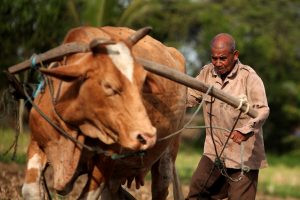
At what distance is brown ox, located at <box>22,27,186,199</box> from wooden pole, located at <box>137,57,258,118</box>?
3.9 inches

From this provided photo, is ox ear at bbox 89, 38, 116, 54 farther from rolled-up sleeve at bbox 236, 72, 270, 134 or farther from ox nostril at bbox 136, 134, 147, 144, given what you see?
rolled-up sleeve at bbox 236, 72, 270, 134

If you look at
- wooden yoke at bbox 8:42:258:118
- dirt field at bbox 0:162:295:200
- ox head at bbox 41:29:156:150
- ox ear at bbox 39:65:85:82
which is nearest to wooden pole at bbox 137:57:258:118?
wooden yoke at bbox 8:42:258:118

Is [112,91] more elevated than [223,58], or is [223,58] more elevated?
[112,91]

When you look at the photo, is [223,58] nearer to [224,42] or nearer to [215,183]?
[224,42]

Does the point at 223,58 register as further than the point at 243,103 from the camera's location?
Yes

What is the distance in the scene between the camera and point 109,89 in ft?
17.9

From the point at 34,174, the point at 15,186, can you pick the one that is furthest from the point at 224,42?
the point at 15,186

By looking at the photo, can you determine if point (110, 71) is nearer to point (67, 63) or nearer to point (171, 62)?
point (67, 63)

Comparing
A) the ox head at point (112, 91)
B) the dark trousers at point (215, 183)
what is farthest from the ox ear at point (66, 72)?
the dark trousers at point (215, 183)

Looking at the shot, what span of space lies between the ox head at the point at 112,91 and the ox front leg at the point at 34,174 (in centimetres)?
69

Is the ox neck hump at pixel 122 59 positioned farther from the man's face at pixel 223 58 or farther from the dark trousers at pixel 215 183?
the dark trousers at pixel 215 183

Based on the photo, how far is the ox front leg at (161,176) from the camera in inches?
294

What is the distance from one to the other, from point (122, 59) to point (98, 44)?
0.20 metres

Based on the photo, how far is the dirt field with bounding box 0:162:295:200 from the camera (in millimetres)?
8684
